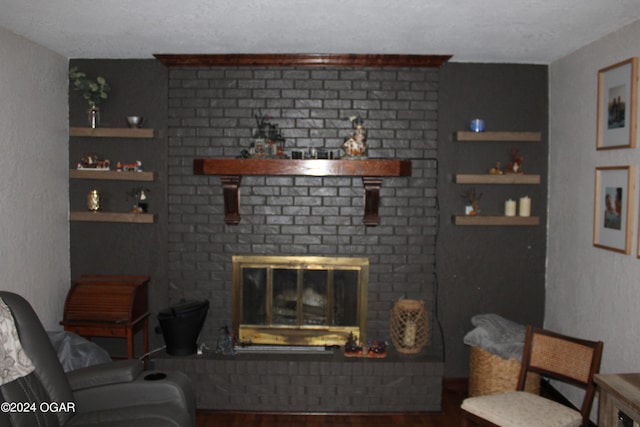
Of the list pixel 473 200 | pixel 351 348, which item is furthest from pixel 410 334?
pixel 473 200

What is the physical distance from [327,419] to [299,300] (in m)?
0.87

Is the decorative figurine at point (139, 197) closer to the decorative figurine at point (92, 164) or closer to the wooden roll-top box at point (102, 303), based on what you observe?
the decorative figurine at point (92, 164)

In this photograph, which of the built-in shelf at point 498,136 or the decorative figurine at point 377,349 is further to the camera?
the built-in shelf at point 498,136

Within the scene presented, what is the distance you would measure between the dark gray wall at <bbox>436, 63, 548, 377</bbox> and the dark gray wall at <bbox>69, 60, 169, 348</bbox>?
2.09m

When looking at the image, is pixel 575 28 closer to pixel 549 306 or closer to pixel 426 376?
pixel 549 306

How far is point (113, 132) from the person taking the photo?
3.97 meters

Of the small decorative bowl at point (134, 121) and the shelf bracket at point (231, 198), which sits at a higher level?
the small decorative bowl at point (134, 121)

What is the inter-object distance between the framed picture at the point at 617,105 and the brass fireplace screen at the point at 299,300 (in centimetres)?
180

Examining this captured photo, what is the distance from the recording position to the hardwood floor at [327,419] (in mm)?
3619

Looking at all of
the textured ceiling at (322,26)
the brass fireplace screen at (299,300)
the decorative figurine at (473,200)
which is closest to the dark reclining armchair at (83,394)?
the brass fireplace screen at (299,300)

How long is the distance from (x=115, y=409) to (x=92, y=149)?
7.13 ft

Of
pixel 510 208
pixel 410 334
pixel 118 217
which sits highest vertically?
pixel 510 208

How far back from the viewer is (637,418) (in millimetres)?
2209

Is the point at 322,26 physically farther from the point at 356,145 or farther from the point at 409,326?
the point at 409,326
